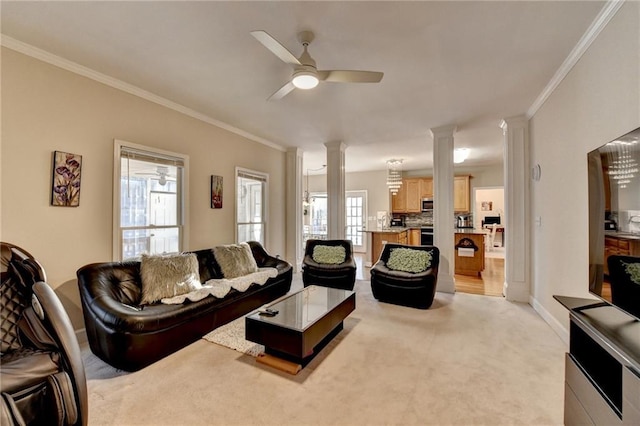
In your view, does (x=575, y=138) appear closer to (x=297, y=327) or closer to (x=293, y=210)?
(x=297, y=327)

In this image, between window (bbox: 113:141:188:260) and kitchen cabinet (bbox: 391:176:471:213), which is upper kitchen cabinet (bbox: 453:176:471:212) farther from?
window (bbox: 113:141:188:260)

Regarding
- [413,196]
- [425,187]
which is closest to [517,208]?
[425,187]

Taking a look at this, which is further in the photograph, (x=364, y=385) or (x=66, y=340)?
(x=364, y=385)

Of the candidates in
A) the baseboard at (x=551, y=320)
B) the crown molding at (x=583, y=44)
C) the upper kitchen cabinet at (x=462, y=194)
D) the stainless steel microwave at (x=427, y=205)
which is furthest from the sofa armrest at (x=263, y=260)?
the upper kitchen cabinet at (x=462, y=194)

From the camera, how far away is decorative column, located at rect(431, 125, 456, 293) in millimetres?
4387

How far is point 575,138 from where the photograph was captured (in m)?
2.49

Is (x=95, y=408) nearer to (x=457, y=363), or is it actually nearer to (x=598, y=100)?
(x=457, y=363)

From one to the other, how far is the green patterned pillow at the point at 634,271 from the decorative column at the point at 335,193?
428 cm

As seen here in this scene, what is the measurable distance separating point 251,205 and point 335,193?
166cm

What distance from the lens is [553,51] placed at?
7.84 feet

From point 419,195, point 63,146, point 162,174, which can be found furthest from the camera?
point 419,195

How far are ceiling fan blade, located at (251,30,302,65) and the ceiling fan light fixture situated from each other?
8 centimetres

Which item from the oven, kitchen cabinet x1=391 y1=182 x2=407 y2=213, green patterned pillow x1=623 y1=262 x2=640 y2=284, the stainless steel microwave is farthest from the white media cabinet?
kitchen cabinet x1=391 y1=182 x2=407 y2=213

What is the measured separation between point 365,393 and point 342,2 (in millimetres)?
2705
